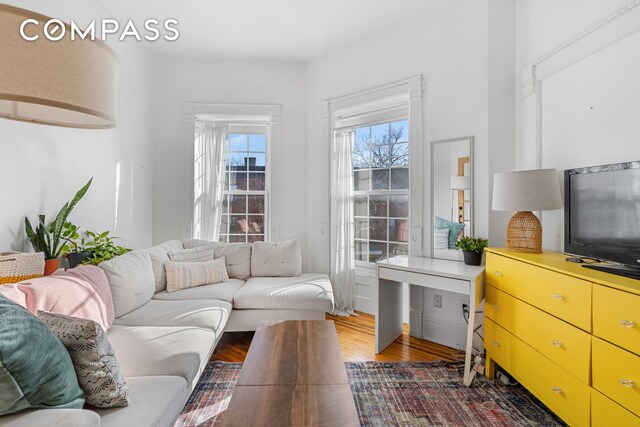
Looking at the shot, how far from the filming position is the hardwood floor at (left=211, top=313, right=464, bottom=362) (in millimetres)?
2689

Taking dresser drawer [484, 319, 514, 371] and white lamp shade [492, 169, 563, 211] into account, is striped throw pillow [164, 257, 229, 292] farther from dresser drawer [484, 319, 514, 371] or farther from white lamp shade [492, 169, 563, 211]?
white lamp shade [492, 169, 563, 211]

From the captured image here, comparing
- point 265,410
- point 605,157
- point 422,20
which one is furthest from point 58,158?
point 605,157

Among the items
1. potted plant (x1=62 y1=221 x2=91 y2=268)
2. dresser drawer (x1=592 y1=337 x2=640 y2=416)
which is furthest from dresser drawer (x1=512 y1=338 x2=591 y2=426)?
potted plant (x1=62 y1=221 x2=91 y2=268)

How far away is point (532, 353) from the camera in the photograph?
1925mm

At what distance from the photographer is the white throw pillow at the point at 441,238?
9.81 feet

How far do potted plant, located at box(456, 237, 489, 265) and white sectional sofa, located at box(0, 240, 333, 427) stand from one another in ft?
4.11

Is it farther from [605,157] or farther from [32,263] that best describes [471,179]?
[32,263]

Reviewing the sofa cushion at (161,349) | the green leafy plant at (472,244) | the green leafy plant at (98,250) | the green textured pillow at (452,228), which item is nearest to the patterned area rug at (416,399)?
the sofa cushion at (161,349)

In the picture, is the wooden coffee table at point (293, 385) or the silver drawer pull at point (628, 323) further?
the silver drawer pull at point (628, 323)

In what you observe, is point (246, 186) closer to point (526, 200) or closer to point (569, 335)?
point (526, 200)

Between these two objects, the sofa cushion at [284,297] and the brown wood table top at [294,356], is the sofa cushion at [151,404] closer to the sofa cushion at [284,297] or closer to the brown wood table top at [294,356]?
the brown wood table top at [294,356]

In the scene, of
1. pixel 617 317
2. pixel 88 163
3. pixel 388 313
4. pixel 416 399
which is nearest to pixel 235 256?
pixel 88 163

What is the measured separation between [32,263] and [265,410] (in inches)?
62.9

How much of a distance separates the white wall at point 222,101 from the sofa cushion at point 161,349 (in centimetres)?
217
